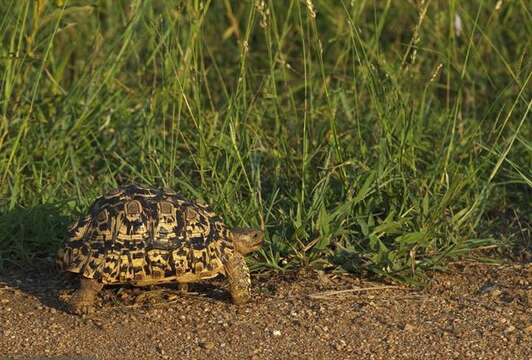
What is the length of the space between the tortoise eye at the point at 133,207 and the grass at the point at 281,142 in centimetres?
61

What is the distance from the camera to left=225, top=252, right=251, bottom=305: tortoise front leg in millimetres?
4391

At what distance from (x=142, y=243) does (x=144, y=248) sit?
0.02 metres

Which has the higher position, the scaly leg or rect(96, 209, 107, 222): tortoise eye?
rect(96, 209, 107, 222): tortoise eye

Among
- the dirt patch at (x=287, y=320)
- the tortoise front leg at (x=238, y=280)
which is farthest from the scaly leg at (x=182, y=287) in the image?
the tortoise front leg at (x=238, y=280)

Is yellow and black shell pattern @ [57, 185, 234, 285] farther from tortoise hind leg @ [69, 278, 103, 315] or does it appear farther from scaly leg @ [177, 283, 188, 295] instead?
scaly leg @ [177, 283, 188, 295]

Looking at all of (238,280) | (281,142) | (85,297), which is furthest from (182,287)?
(281,142)

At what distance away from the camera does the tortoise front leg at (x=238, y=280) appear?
4.39 metres

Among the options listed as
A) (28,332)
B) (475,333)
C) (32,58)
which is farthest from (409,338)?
(32,58)

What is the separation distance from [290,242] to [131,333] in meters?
0.88

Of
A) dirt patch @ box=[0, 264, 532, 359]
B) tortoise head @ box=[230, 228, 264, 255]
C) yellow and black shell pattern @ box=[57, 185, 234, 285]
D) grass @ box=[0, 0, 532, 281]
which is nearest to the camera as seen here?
dirt patch @ box=[0, 264, 532, 359]

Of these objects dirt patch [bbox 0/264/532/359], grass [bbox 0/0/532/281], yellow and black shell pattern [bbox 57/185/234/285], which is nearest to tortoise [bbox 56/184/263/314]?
yellow and black shell pattern [bbox 57/185/234/285]

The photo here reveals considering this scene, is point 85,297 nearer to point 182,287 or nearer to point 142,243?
point 142,243

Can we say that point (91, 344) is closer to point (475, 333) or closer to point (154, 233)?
point (154, 233)

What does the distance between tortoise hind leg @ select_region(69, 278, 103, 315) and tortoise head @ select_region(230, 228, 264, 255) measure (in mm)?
548
